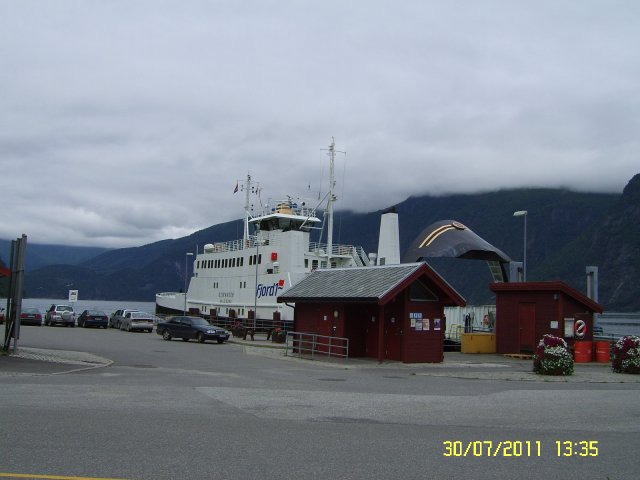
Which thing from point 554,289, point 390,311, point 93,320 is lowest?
point 93,320

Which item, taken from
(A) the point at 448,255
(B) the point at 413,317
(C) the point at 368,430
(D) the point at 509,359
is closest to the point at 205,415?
(C) the point at 368,430

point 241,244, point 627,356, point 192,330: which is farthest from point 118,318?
point 627,356

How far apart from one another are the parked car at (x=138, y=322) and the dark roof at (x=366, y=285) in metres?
19.3

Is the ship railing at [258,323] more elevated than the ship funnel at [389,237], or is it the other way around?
the ship funnel at [389,237]

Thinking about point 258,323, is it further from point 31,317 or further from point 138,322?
point 31,317

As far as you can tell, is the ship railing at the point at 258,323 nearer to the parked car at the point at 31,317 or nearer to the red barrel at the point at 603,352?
the parked car at the point at 31,317

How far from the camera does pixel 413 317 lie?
24781mm

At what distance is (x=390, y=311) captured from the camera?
82.8ft

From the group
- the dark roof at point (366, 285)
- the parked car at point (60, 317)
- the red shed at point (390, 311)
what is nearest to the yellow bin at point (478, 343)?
the red shed at point (390, 311)

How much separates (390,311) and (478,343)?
7443 millimetres

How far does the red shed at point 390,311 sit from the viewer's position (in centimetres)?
2436

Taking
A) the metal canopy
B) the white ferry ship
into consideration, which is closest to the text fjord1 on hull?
the white ferry ship

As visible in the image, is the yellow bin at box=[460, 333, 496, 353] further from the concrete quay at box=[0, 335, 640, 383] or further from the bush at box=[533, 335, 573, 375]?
the bush at box=[533, 335, 573, 375]

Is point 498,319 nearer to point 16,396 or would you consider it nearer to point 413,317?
point 413,317
